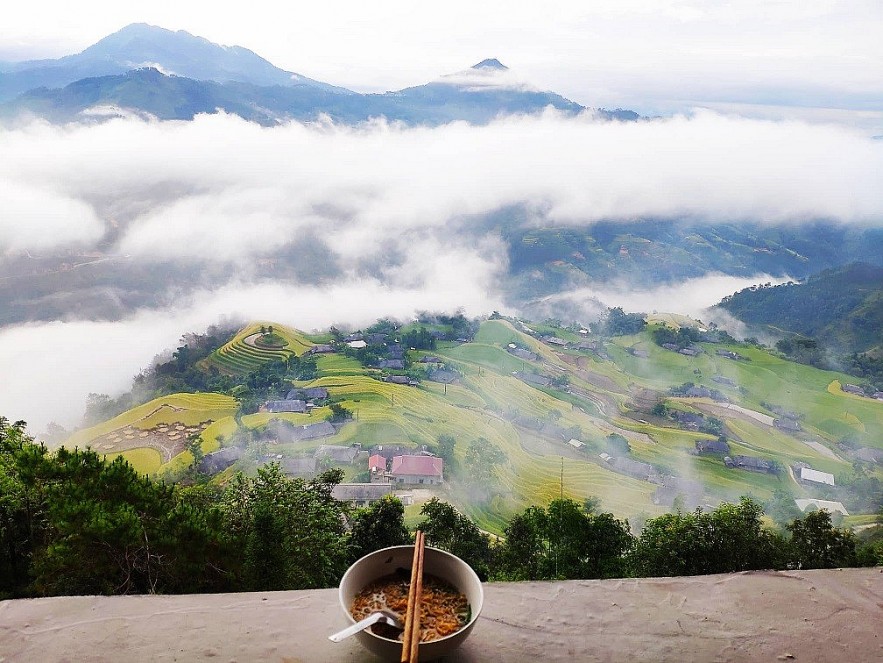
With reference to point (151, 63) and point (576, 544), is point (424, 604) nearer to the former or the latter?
point (576, 544)

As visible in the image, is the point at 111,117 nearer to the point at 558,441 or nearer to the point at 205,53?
the point at 205,53

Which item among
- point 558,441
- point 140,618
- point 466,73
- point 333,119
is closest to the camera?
point 140,618

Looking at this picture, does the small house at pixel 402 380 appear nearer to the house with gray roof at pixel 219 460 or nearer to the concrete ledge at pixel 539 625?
the house with gray roof at pixel 219 460

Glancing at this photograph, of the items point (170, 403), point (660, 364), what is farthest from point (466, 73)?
point (170, 403)

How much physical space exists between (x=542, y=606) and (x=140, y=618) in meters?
0.96

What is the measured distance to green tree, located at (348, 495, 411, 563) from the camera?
5.64 metres

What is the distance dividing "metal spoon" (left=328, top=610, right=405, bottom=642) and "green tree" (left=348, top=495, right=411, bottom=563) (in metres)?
4.79

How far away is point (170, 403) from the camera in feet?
68.6

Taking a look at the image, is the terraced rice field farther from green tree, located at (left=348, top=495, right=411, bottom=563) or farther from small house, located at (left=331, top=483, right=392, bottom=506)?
green tree, located at (left=348, top=495, right=411, bottom=563)

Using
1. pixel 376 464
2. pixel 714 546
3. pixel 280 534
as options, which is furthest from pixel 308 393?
pixel 280 534

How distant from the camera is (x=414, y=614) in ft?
3.21

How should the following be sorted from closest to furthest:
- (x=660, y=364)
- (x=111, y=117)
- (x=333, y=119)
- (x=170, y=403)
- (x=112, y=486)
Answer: (x=112, y=486), (x=170, y=403), (x=660, y=364), (x=111, y=117), (x=333, y=119)

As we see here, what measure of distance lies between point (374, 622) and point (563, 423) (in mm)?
20300

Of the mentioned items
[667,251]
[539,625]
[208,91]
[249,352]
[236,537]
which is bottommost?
[249,352]
